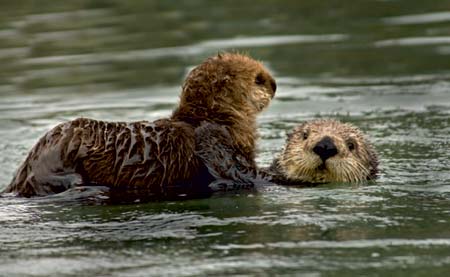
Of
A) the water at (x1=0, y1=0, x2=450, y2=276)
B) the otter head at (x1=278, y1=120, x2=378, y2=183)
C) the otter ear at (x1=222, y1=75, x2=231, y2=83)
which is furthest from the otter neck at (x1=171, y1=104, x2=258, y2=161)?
the water at (x1=0, y1=0, x2=450, y2=276)

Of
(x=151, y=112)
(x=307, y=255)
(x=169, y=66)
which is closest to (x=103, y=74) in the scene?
(x=169, y=66)

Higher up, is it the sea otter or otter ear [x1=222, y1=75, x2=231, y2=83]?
otter ear [x1=222, y1=75, x2=231, y2=83]

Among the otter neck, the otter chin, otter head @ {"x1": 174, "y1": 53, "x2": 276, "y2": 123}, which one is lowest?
the otter chin

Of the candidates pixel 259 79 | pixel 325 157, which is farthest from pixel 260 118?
pixel 325 157

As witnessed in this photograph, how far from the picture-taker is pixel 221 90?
7.30 metres

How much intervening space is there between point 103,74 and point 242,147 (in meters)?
5.05

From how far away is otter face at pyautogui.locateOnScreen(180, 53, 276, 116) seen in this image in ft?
23.9

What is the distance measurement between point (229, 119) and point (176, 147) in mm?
508

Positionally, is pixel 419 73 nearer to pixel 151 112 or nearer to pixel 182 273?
pixel 151 112

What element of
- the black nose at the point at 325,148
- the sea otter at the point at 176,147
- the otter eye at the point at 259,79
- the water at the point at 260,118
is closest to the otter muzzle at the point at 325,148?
the black nose at the point at 325,148

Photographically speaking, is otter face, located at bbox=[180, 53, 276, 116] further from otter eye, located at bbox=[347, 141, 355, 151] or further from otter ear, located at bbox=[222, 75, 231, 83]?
otter eye, located at bbox=[347, 141, 355, 151]

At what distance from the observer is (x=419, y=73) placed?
36.4 feet

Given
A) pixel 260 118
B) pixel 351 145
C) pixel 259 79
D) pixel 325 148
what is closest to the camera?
pixel 325 148

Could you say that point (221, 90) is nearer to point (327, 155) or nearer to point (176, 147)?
point (176, 147)
